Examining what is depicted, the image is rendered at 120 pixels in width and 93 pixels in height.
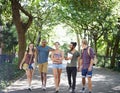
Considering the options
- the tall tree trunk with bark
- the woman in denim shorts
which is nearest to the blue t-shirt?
the woman in denim shorts

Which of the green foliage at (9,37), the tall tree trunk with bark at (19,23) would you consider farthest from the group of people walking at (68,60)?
the green foliage at (9,37)

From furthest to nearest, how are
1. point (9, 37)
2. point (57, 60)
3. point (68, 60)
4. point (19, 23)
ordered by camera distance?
point (9, 37) → point (19, 23) → point (57, 60) → point (68, 60)

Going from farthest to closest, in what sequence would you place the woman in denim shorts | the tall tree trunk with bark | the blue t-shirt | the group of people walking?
the tall tree trunk with bark → the blue t-shirt → the woman in denim shorts → the group of people walking

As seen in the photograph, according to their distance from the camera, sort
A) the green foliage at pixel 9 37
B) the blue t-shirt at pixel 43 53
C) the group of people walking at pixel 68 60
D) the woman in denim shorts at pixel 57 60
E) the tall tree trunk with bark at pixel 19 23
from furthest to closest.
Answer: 1. the green foliage at pixel 9 37
2. the tall tree trunk with bark at pixel 19 23
3. the blue t-shirt at pixel 43 53
4. the woman in denim shorts at pixel 57 60
5. the group of people walking at pixel 68 60

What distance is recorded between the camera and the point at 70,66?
13.4 m

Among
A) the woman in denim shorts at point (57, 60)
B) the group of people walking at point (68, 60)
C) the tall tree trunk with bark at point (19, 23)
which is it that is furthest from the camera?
the tall tree trunk with bark at point (19, 23)

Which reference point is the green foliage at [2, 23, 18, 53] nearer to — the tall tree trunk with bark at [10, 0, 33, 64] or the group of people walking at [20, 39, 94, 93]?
the tall tree trunk with bark at [10, 0, 33, 64]

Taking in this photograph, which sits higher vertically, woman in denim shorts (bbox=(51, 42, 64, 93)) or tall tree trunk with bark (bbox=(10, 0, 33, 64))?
tall tree trunk with bark (bbox=(10, 0, 33, 64))

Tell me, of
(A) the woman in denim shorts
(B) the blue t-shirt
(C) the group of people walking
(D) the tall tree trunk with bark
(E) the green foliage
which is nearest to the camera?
(C) the group of people walking

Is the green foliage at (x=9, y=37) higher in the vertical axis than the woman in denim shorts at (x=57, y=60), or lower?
higher

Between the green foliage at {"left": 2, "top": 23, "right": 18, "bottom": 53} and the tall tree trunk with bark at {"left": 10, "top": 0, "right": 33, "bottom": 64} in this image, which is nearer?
the tall tree trunk with bark at {"left": 10, "top": 0, "right": 33, "bottom": 64}

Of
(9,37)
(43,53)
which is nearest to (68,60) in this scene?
(43,53)

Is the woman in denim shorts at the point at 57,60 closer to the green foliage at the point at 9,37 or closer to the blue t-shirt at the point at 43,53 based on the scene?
the blue t-shirt at the point at 43,53

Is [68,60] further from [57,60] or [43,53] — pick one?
[43,53]
